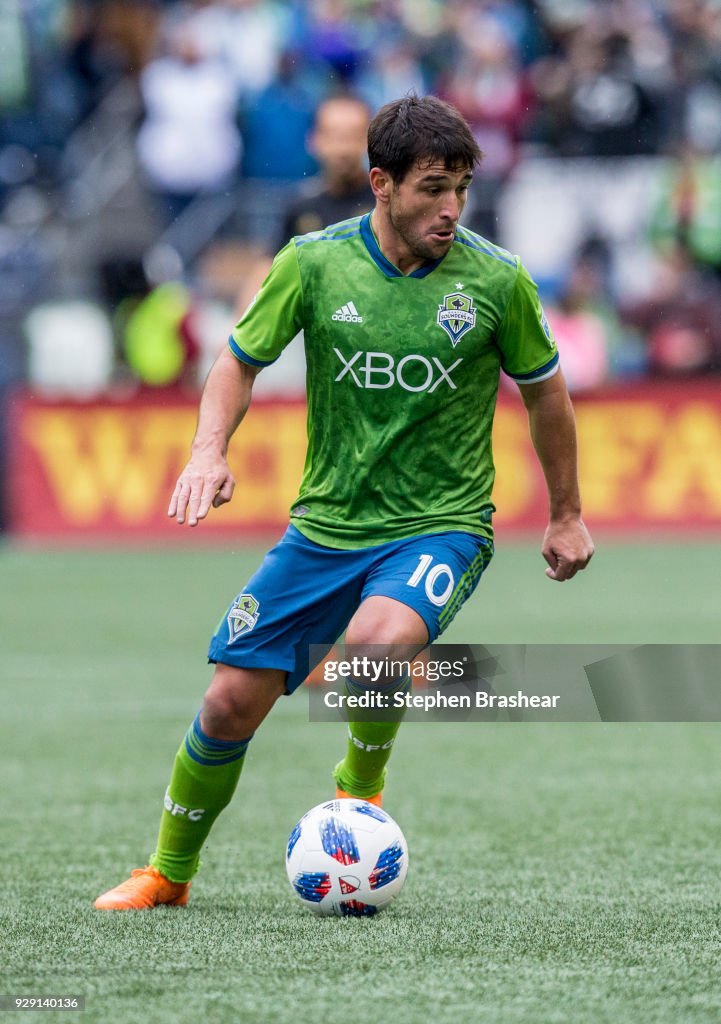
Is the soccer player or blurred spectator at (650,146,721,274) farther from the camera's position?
blurred spectator at (650,146,721,274)

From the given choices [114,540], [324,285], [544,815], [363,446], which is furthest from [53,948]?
[114,540]

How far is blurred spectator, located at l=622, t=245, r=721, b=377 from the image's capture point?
15.9 m

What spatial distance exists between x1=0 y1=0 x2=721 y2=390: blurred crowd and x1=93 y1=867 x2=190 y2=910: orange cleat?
11.5m

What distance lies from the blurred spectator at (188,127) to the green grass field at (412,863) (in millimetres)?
7694

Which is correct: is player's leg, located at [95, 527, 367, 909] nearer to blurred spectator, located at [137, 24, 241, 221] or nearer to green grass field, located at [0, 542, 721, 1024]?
green grass field, located at [0, 542, 721, 1024]

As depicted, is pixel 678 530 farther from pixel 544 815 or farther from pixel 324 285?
pixel 324 285

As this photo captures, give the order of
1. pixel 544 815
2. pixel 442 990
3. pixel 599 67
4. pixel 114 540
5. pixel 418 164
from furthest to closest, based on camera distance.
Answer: pixel 599 67 → pixel 114 540 → pixel 544 815 → pixel 418 164 → pixel 442 990

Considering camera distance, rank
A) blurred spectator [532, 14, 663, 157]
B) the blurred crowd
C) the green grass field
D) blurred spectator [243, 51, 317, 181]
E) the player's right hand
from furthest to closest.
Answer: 1. blurred spectator [532, 14, 663, 157]
2. blurred spectator [243, 51, 317, 181]
3. the blurred crowd
4. the player's right hand
5. the green grass field

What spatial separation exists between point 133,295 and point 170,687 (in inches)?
316

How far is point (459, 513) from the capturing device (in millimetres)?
4664

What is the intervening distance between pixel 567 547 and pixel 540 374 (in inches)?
18.1

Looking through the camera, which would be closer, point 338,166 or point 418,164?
point 418,164

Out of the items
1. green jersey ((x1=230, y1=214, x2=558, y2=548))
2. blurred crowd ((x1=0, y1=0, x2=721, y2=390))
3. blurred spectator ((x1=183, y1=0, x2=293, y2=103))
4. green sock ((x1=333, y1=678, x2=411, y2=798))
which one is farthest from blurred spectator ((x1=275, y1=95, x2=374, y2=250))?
blurred spectator ((x1=183, y1=0, x2=293, y2=103))

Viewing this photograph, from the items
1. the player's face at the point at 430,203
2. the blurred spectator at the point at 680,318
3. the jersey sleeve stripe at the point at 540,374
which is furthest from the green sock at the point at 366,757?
the blurred spectator at the point at 680,318
